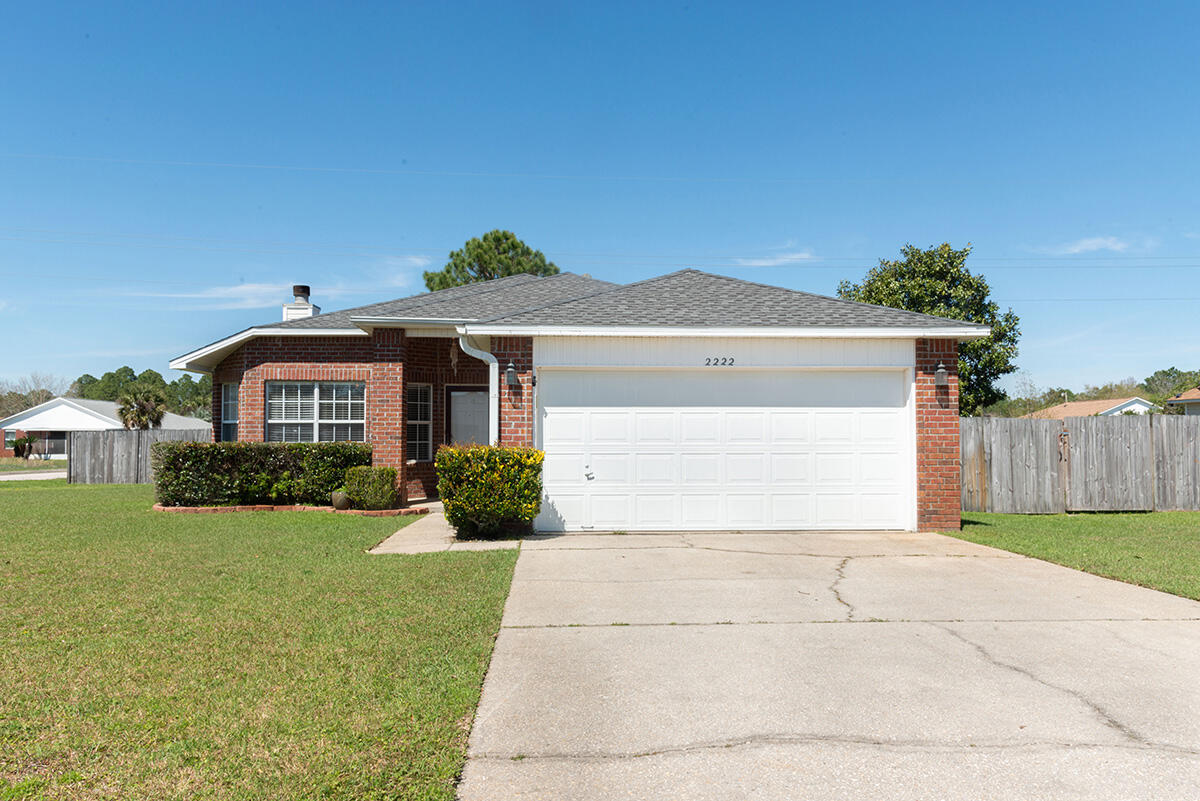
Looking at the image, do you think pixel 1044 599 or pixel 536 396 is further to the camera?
pixel 536 396

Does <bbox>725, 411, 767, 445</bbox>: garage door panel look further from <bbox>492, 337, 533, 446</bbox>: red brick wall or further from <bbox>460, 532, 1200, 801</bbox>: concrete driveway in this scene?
<bbox>460, 532, 1200, 801</bbox>: concrete driveway

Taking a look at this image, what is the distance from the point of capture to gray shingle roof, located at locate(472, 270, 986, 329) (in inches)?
413

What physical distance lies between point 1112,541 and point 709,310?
6136 mm

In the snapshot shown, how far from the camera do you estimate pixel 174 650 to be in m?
4.84

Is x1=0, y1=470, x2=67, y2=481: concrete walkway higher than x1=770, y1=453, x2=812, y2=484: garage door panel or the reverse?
the reverse

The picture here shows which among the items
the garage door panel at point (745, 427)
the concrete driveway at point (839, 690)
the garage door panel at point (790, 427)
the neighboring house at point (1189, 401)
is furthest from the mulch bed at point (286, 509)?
the neighboring house at point (1189, 401)

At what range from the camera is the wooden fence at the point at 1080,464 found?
43.4 ft

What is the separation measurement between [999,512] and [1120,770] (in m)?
11.1

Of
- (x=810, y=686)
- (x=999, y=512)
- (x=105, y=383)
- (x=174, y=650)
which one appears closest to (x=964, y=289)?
(x=999, y=512)

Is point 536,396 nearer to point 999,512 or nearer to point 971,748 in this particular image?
point 971,748

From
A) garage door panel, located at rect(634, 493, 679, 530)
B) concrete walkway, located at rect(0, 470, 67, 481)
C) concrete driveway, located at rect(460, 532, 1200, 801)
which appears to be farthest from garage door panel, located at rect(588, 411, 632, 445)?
concrete walkway, located at rect(0, 470, 67, 481)

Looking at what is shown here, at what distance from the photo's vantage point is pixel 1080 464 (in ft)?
43.7

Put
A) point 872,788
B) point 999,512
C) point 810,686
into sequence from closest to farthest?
point 872,788, point 810,686, point 999,512

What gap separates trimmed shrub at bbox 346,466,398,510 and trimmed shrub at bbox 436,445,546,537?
10.4 feet
